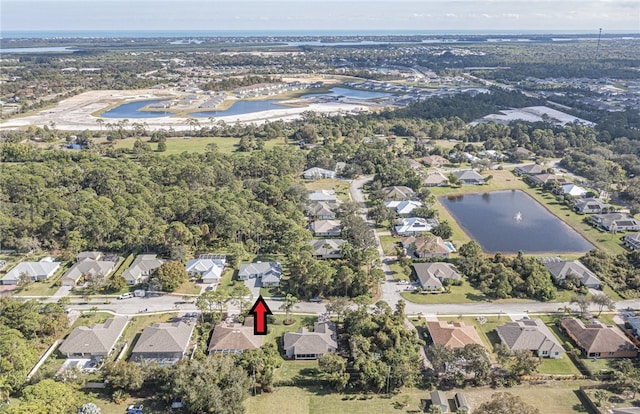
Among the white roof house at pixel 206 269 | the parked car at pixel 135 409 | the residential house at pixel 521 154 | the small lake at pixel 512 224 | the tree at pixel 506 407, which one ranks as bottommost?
the parked car at pixel 135 409

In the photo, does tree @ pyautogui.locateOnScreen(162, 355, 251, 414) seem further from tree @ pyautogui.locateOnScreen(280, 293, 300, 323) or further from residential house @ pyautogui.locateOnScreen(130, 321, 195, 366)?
tree @ pyautogui.locateOnScreen(280, 293, 300, 323)

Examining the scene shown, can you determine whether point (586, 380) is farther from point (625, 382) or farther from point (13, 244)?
point (13, 244)

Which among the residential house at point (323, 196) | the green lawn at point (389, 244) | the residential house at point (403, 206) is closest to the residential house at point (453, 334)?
the green lawn at point (389, 244)

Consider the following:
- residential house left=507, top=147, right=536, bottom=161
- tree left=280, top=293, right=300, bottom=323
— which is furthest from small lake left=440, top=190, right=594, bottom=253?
tree left=280, top=293, right=300, bottom=323

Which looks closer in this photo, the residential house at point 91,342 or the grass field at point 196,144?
the residential house at point 91,342

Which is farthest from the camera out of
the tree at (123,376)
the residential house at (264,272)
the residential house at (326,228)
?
the residential house at (326,228)

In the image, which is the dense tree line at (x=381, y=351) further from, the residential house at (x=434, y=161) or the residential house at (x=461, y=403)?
the residential house at (x=434, y=161)
